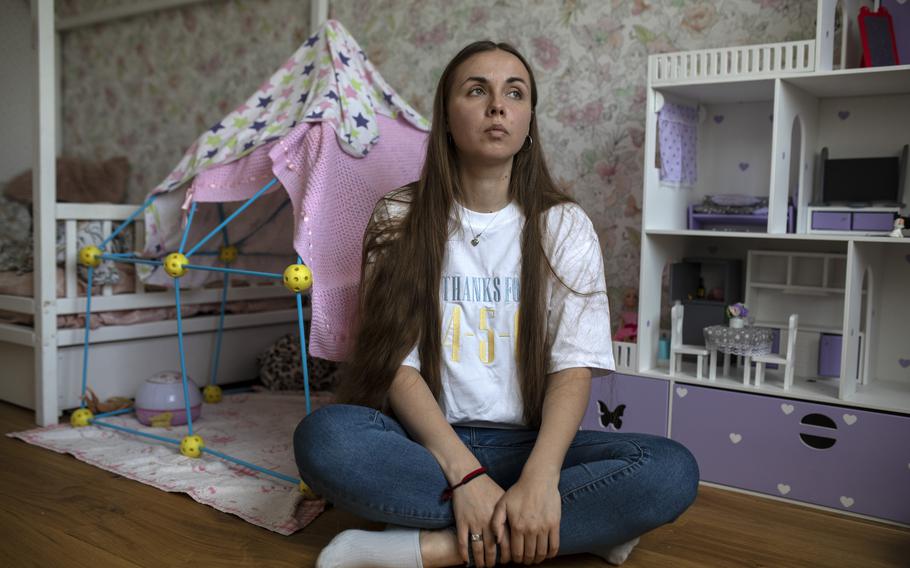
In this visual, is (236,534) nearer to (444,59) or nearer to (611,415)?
(611,415)

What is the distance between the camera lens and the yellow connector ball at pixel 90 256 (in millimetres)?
2195

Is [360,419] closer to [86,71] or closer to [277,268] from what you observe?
[277,268]

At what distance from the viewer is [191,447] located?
6.40 ft

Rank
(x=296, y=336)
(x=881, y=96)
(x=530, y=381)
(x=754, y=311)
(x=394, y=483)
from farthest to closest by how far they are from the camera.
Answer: (x=296, y=336) < (x=754, y=311) < (x=881, y=96) < (x=530, y=381) < (x=394, y=483)

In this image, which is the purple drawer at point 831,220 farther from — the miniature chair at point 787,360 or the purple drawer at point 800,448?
the purple drawer at point 800,448

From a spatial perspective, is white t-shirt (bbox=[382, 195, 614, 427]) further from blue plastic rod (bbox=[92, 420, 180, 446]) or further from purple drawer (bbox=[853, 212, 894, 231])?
blue plastic rod (bbox=[92, 420, 180, 446])

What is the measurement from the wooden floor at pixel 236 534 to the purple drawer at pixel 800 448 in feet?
0.15

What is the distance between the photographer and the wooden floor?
1447 mm

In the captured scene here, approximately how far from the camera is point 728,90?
→ 1934mm

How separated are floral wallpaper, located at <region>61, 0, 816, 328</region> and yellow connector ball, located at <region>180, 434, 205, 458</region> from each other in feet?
3.92

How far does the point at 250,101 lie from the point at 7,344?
1.09 m

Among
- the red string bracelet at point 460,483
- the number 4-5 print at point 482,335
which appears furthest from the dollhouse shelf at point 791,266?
the red string bracelet at point 460,483

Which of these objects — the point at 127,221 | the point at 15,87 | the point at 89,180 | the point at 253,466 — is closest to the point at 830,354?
the point at 253,466

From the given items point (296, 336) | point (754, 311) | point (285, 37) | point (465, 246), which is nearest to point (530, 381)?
point (465, 246)
